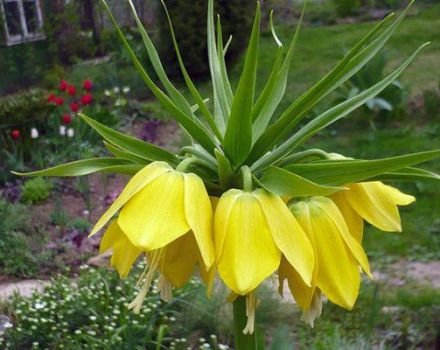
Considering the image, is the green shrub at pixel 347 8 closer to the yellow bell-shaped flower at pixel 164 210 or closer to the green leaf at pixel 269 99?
the green leaf at pixel 269 99

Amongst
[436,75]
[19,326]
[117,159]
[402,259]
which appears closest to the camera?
[117,159]

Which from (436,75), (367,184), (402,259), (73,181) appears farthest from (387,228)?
(436,75)

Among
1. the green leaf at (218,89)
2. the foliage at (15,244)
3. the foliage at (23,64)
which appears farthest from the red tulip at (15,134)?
the green leaf at (218,89)

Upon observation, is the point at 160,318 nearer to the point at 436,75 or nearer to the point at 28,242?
the point at 28,242

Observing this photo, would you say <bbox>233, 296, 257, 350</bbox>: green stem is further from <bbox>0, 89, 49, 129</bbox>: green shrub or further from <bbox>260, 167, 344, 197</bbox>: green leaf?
<bbox>0, 89, 49, 129</bbox>: green shrub

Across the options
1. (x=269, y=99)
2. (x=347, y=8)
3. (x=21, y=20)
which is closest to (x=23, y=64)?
(x=21, y=20)

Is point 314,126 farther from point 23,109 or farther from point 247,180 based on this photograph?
point 23,109

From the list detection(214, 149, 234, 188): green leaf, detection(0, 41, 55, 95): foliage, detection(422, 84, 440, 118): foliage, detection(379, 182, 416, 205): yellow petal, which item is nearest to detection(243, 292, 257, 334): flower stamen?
detection(214, 149, 234, 188): green leaf
